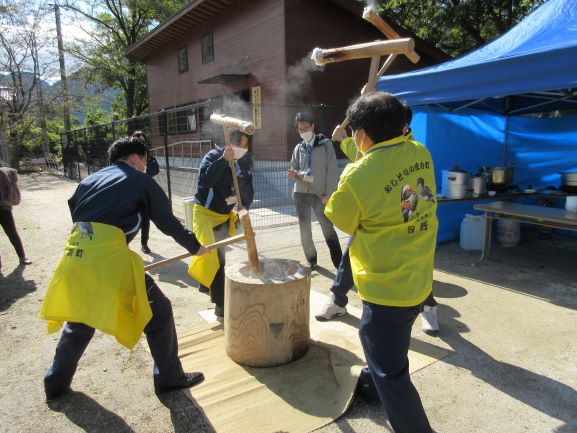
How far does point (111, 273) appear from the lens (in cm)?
228

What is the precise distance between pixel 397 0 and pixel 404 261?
15.0 meters

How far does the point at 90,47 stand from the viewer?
75.5ft

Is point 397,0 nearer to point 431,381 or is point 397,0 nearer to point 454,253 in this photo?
point 454,253

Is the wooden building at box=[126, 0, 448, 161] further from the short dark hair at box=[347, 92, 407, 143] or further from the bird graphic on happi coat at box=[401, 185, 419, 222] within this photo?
the bird graphic on happi coat at box=[401, 185, 419, 222]

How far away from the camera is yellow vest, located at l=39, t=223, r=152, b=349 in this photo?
2.25 m

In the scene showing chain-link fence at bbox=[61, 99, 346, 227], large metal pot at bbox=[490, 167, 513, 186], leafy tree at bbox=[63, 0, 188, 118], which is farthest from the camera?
leafy tree at bbox=[63, 0, 188, 118]

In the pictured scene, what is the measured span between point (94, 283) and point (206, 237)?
4.59ft

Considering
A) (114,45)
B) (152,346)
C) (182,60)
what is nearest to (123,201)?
(152,346)

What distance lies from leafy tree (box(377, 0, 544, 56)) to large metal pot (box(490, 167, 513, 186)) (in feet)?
29.1

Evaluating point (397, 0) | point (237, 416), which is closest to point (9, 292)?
point (237, 416)

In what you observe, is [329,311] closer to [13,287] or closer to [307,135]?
[307,135]

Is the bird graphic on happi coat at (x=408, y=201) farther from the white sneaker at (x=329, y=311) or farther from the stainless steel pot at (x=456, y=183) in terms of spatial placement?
the stainless steel pot at (x=456, y=183)

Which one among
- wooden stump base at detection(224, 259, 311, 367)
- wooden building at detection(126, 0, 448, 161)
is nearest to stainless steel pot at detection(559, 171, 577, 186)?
wooden building at detection(126, 0, 448, 161)

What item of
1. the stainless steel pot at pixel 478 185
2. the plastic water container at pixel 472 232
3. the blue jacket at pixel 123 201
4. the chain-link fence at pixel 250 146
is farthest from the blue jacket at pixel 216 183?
the stainless steel pot at pixel 478 185
